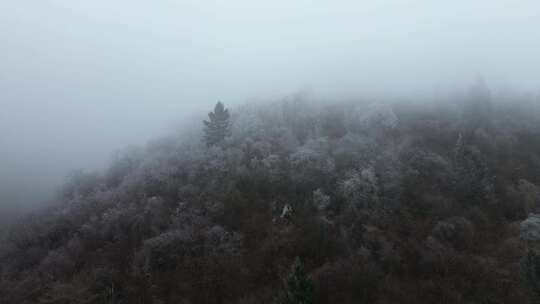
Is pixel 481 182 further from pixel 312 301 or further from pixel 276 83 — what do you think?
pixel 276 83

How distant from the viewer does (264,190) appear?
29.2 metres

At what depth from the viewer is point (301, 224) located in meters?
25.8

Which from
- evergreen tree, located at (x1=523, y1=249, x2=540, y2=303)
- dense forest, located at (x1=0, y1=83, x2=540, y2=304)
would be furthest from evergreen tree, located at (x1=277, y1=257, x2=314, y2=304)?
evergreen tree, located at (x1=523, y1=249, x2=540, y2=303)

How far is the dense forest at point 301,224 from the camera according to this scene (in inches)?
854

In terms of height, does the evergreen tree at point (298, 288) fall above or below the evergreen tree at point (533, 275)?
above

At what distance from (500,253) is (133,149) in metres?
34.3

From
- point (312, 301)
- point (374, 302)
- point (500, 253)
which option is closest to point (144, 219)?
point (312, 301)

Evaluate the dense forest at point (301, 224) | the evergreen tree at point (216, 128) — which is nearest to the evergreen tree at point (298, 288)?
the dense forest at point (301, 224)

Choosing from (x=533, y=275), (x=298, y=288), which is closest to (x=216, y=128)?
(x=298, y=288)

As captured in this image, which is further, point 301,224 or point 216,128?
point 216,128

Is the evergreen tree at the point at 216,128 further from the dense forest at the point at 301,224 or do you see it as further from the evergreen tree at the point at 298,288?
the evergreen tree at the point at 298,288

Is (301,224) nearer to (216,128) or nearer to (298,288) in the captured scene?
(298,288)

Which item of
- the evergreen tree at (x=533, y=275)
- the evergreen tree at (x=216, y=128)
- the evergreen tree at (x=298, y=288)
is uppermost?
the evergreen tree at (x=216, y=128)

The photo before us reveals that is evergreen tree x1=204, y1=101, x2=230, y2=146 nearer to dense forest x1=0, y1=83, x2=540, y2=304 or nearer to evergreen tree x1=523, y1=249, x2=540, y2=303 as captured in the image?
dense forest x1=0, y1=83, x2=540, y2=304
